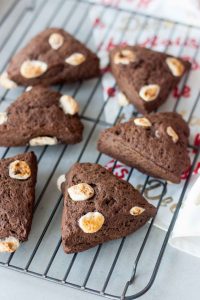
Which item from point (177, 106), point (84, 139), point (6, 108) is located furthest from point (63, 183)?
point (177, 106)

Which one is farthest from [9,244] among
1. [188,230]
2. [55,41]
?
[55,41]

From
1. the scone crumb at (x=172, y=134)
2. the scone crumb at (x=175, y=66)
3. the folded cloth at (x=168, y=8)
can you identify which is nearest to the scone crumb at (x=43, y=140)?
the scone crumb at (x=172, y=134)

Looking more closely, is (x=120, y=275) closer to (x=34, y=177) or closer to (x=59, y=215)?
(x=59, y=215)

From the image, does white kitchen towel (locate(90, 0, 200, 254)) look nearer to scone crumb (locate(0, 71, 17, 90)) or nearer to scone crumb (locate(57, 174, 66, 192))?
scone crumb (locate(57, 174, 66, 192))

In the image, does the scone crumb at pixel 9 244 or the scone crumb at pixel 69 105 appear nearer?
the scone crumb at pixel 9 244

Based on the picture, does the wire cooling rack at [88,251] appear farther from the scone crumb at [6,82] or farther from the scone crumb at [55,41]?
the scone crumb at [55,41]

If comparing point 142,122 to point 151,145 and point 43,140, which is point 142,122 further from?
point 43,140
